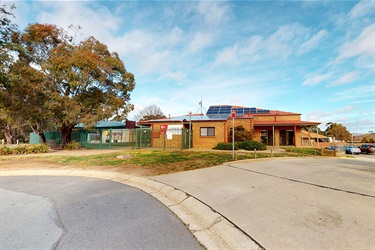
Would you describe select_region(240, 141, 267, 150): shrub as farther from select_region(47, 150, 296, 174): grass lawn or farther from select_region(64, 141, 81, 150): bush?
select_region(64, 141, 81, 150): bush

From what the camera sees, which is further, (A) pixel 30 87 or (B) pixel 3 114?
Result: (B) pixel 3 114

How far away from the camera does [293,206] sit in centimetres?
436

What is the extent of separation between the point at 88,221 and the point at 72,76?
17706 mm

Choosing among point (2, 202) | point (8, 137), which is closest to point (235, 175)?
point (2, 202)

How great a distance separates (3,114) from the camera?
67.4 ft

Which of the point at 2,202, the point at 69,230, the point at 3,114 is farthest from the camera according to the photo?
the point at 3,114

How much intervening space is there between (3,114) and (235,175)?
2401 centimetres

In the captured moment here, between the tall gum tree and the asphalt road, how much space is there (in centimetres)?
1439

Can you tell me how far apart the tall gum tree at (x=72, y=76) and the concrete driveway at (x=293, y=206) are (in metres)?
15.5

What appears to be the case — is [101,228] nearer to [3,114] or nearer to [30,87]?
[30,87]

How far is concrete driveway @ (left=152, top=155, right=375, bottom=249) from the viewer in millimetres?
3094

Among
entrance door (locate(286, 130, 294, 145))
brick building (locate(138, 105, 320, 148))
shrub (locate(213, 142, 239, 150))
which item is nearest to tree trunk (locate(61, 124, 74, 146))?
brick building (locate(138, 105, 320, 148))

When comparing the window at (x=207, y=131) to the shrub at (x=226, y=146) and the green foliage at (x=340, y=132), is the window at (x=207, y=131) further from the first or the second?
the green foliage at (x=340, y=132)

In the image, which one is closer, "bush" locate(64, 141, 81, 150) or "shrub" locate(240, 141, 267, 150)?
"shrub" locate(240, 141, 267, 150)
